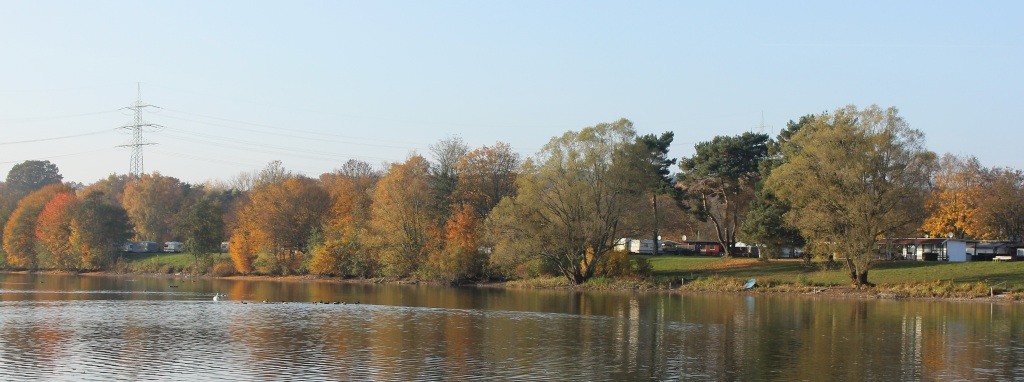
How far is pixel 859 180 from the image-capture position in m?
68.6

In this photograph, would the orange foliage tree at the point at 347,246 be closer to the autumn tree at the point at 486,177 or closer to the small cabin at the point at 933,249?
the autumn tree at the point at 486,177

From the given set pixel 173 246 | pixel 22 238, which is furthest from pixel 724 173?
pixel 22 238

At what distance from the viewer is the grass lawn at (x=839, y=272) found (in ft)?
230

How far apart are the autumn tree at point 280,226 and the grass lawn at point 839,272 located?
1476 inches

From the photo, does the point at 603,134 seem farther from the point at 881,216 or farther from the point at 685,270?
the point at 881,216

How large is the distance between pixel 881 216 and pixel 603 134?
21954mm

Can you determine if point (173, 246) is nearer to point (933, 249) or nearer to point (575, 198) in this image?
point (575, 198)

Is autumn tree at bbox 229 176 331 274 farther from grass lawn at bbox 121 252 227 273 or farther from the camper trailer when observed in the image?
the camper trailer

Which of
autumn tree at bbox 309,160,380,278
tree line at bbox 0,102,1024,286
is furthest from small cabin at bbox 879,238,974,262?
autumn tree at bbox 309,160,380,278

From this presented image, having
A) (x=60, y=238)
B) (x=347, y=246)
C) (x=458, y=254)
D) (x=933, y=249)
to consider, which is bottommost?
(x=458, y=254)

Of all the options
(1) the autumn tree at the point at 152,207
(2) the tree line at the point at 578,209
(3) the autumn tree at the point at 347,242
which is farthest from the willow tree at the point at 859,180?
(1) the autumn tree at the point at 152,207

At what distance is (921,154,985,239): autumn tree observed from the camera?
92.9m

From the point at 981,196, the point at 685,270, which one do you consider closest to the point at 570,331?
the point at 685,270

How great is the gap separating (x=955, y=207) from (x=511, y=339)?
67665 mm
